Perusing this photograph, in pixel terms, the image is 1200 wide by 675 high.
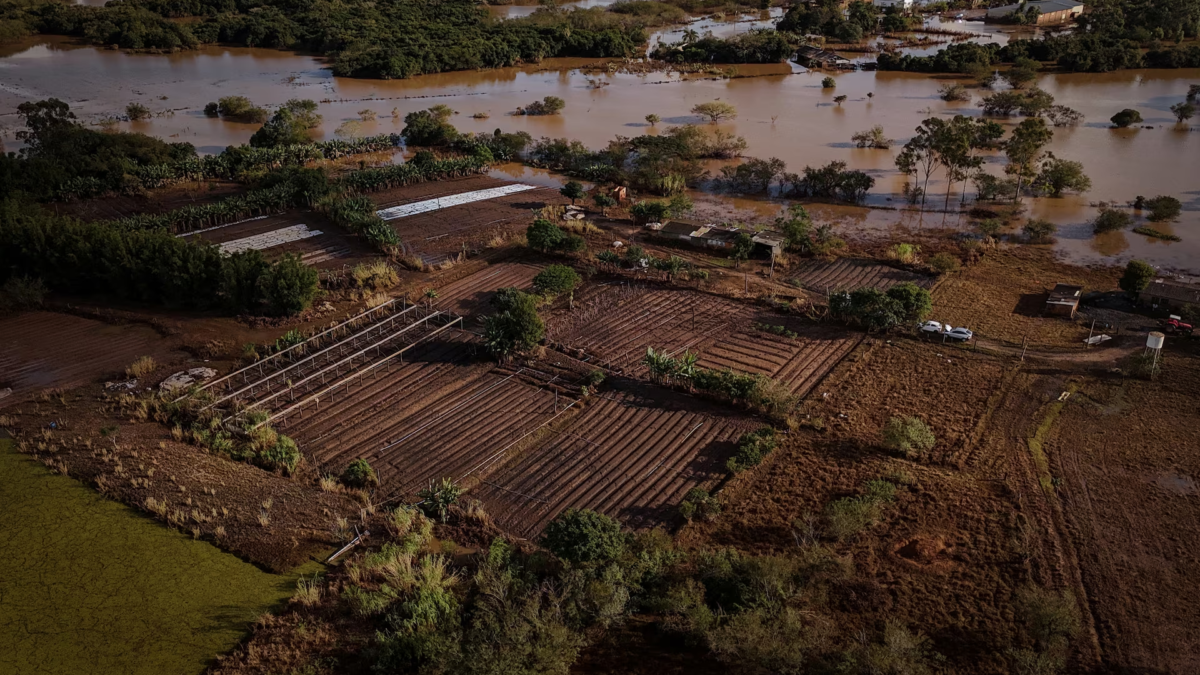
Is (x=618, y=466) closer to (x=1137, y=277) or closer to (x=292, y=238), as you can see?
(x=1137, y=277)

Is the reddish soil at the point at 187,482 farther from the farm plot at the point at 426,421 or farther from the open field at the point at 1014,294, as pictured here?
the open field at the point at 1014,294

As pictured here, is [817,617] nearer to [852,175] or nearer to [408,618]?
[408,618]

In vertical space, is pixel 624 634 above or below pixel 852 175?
below

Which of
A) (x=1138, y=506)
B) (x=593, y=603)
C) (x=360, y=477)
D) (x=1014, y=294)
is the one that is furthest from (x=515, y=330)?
(x=1014, y=294)

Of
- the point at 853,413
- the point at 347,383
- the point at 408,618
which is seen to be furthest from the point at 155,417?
the point at 853,413

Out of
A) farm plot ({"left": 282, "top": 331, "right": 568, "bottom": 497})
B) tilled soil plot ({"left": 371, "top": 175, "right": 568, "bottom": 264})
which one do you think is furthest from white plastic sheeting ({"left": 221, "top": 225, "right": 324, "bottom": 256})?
farm plot ({"left": 282, "top": 331, "right": 568, "bottom": 497})

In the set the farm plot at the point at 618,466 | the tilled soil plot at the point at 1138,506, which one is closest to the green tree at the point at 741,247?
the farm plot at the point at 618,466
